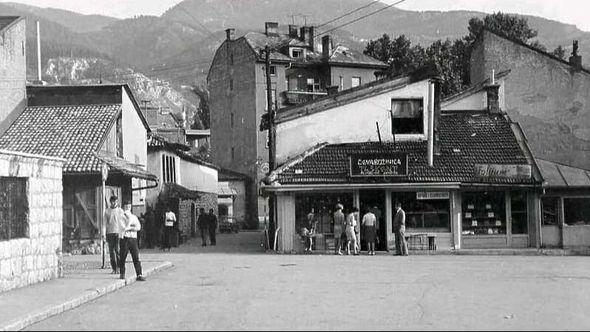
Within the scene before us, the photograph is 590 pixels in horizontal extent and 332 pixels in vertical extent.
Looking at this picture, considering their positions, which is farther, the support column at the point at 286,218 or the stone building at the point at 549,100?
the stone building at the point at 549,100

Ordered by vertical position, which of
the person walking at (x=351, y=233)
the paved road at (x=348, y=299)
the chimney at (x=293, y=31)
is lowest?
the paved road at (x=348, y=299)

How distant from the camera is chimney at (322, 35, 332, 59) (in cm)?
7225

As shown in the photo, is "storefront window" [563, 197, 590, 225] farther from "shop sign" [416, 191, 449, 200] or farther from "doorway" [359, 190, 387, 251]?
"doorway" [359, 190, 387, 251]

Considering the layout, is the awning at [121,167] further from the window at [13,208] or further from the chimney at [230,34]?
the chimney at [230,34]

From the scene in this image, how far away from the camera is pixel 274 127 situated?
1316 inches

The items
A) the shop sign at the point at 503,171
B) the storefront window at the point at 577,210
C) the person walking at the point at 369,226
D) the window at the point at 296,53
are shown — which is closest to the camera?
the person walking at the point at 369,226

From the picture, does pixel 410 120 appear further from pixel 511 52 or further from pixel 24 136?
pixel 24 136

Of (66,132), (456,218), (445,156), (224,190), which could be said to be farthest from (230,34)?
(456,218)

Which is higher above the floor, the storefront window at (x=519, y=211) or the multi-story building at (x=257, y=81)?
the multi-story building at (x=257, y=81)

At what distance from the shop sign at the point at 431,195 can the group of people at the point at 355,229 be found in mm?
895

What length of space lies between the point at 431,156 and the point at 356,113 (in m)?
3.82

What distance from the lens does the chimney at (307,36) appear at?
7349cm

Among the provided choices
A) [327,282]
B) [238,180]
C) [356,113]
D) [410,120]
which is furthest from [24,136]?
[238,180]

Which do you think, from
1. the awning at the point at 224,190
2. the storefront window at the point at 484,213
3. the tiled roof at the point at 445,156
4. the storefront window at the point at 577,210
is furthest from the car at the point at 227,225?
the storefront window at the point at 577,210
